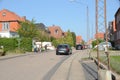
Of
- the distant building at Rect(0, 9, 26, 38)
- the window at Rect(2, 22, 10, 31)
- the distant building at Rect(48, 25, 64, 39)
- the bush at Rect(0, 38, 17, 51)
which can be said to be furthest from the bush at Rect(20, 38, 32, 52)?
the distant building at Rect(48, 25, 64, 39)

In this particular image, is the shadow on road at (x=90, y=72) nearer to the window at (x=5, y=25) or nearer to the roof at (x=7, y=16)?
the roof at (x=7, y=16)

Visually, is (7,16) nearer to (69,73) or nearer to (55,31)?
(55,31)

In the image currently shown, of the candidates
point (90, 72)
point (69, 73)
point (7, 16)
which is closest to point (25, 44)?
point (7, 16)

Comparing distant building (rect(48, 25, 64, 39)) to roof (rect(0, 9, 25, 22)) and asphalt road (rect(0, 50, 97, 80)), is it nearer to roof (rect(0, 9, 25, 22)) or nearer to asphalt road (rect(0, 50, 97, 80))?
roof (rect(0, 9, 25, 22))

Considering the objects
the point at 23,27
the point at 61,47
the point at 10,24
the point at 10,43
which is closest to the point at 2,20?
the point at 10,24

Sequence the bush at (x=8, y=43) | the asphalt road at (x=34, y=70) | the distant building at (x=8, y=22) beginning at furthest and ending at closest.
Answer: the distant building at (x=8, y=22) → the bush at (x=8, y=43) → the asphalt road at (x=34, y=70)

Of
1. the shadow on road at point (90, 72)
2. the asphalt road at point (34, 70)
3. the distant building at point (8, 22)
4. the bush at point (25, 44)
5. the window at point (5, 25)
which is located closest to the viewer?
the shadow on road at point (90, 72)

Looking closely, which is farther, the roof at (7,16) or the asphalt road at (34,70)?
the roof at (7,16)

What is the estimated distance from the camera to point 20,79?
17.2 meters

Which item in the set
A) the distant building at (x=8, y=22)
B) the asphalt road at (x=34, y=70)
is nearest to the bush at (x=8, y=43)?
the distant building at (x=8, y=22)

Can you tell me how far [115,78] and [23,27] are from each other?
7091 cm

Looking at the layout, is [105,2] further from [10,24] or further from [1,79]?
[10,24]

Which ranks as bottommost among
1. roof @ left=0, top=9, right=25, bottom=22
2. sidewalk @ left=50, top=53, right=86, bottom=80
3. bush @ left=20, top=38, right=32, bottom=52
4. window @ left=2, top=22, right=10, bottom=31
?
sidewalk @ left=50, top=53, right=86, bottom=80

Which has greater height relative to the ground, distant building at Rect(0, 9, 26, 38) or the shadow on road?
distant building at Rect(0, 9, 26, 38)
